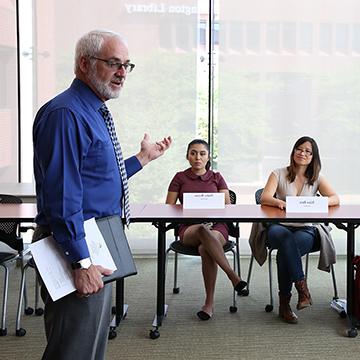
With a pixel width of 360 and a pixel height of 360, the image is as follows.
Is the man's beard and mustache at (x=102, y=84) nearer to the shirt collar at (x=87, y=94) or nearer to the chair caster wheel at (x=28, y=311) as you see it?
the shirt collar at (x=87, y=94)

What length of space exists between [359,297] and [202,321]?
3.29 feet

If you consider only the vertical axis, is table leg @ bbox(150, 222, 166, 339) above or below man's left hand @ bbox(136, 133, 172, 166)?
below

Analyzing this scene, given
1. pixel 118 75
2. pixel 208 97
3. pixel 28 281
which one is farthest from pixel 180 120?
pixel 118 75

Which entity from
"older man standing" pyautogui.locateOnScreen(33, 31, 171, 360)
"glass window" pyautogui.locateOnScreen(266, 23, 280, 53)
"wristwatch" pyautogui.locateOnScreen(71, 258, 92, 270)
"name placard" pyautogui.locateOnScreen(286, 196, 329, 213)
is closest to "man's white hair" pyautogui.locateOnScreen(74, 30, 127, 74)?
"older man standing" pyautogui.locateOnScreen(33, 31, 171, 360)

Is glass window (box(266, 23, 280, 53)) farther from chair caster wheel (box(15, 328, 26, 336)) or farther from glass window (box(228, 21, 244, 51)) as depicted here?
chair caster wheel (box(15, 328, 26, 336))

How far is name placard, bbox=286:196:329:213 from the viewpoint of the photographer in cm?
342

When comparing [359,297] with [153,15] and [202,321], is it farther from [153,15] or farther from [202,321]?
[153,15]

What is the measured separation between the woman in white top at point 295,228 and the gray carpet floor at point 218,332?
0.19m

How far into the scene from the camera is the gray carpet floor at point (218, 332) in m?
2.97

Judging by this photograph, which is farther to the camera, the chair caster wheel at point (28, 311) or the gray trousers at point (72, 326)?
the chair caster wheel at point (28, 311)

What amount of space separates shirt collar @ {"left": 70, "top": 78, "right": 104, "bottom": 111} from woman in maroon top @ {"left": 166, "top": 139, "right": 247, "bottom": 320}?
198cm

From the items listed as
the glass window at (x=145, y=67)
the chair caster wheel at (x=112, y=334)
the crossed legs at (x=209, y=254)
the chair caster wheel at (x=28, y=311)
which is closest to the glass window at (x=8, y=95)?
the glass window at (x=145, y=67)

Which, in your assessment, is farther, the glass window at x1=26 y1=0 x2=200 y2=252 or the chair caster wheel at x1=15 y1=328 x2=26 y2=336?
the glass window at x1=26 y1=0 x2=200 y2=252

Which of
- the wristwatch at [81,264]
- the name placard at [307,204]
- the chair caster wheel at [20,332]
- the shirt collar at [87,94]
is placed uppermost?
the shirt collar at [87,94]
